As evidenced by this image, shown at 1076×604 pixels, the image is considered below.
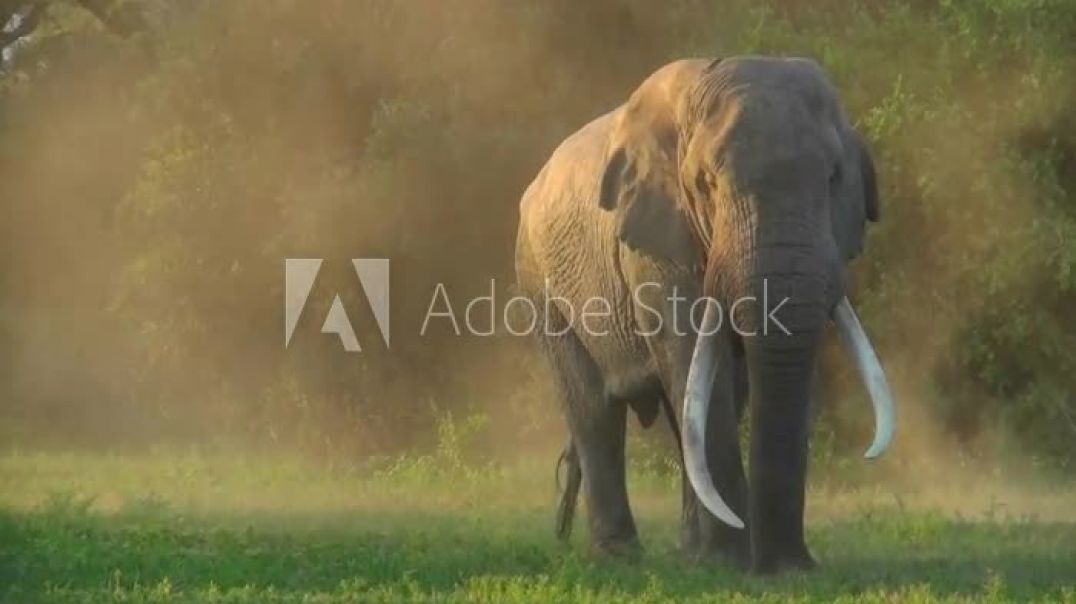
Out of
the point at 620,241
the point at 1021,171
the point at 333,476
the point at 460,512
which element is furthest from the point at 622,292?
the point at 333,476

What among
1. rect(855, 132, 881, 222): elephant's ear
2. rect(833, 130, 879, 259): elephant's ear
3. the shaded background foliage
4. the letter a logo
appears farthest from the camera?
the letter a logo

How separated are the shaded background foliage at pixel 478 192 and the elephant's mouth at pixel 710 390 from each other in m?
6.75

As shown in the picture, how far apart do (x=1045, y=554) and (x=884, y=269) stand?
660 cm

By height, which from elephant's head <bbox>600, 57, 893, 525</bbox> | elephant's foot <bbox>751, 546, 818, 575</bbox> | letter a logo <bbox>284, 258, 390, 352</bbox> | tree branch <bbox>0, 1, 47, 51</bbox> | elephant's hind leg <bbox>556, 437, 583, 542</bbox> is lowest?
elephant's foot <bbox>751, 546, 818, 575</bbox>

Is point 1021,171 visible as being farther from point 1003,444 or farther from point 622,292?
point 622,292

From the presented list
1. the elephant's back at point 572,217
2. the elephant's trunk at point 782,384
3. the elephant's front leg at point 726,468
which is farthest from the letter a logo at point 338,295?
the elephant's trunk at point 782,384

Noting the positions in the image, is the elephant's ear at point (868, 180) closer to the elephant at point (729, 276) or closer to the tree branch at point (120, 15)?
the elephant at point (729, 276)

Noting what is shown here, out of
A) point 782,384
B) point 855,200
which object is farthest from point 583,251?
point 782,384

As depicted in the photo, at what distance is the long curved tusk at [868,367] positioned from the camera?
10750 mm

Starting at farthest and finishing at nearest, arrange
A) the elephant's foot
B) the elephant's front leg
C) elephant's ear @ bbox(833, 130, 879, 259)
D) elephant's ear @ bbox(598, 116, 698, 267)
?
elephant's ear @ bbox(598, 116, 698, 267) → the elephant's front leg → elephant's ear @ bbox(833, 130, 879, 259) → the elephant's foot

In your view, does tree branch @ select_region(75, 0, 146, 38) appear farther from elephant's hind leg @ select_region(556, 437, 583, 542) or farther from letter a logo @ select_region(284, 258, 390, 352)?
elephant's hind leg @ select_region(556, 437, 583, 542)

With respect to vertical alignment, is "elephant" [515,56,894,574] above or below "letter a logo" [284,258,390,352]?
below

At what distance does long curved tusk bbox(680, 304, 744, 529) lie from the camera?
11.0 meters

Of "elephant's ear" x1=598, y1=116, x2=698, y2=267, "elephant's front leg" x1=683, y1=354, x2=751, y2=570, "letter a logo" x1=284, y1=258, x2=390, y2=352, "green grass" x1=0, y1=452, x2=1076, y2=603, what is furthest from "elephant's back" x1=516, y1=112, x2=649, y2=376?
"letter a logo" x1=284, y1=258, x2=390, y2=352
